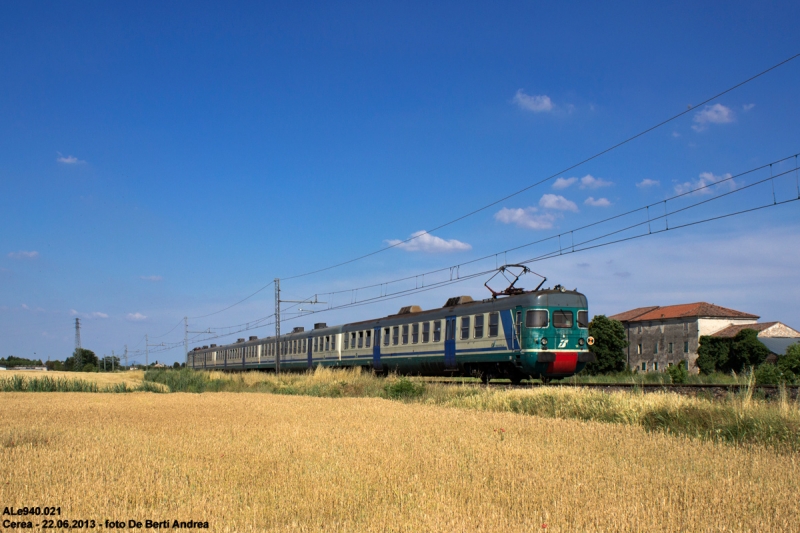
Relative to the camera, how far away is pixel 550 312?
2236cm

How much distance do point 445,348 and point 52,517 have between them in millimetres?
21662

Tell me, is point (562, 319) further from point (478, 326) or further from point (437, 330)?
point (437, 330)

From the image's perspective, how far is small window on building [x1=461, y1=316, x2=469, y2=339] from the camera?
82.3 feet

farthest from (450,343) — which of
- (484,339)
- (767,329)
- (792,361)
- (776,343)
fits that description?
(767,329)

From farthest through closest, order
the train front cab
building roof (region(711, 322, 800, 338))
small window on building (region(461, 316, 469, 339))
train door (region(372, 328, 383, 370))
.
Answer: building roof (region(711, 322, 800, 338)) → train door (region(372, 328, 383, 370)) → small window on building (region(461, 316, 469, 339)) → the train front cab

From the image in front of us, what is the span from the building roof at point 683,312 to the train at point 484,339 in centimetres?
5429

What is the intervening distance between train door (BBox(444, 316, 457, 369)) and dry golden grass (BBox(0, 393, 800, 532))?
1468cm

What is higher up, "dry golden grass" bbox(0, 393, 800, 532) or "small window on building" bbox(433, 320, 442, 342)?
"small window on building" bbox(433, 320, 442, 342)

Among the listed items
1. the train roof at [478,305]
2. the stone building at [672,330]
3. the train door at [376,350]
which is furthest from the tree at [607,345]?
the train door at [376,350]

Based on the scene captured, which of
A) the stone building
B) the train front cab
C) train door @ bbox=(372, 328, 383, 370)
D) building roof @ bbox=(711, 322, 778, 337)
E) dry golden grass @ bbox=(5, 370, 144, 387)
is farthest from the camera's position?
the stone building

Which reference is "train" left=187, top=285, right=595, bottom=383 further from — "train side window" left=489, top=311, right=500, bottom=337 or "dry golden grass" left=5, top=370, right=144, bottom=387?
"dry golden grass" left=5, top=370, right=144, bottom=387

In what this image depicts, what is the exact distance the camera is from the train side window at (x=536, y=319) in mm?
21984

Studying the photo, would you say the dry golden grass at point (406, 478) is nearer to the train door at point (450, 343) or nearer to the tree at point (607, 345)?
the train door at point (450, 343)

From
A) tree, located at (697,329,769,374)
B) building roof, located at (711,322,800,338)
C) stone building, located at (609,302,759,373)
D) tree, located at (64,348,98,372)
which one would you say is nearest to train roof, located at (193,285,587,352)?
tree, located at (697,329,769,374)
